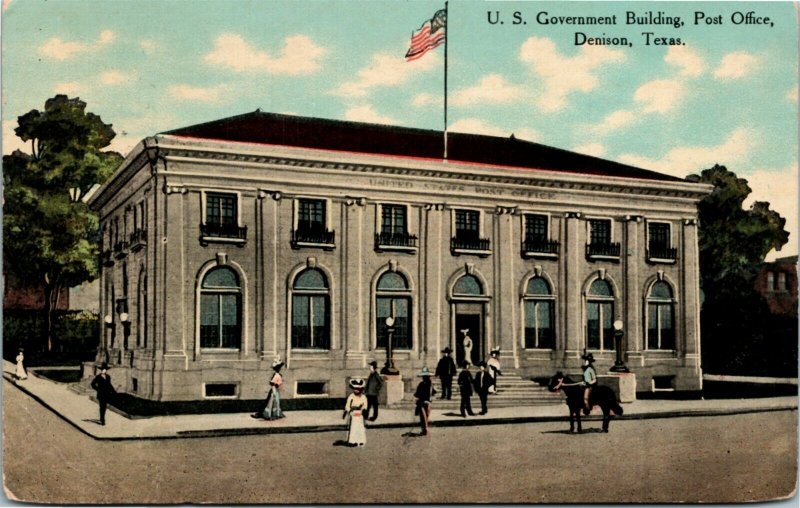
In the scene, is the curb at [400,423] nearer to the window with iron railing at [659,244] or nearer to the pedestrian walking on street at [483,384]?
the pedestrian walking on street at [483,384]

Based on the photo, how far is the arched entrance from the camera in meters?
16.5

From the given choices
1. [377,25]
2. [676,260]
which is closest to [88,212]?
[377,25]

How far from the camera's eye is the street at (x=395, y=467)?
14.3 metres

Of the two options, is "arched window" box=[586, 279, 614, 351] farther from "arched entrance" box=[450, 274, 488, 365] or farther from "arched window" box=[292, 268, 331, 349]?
"arched window" box=[292, 268, 331, 349]

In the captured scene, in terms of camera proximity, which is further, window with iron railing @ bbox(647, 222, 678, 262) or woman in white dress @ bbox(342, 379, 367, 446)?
window with iron railing @ bbox(647, 222, 678, 262)

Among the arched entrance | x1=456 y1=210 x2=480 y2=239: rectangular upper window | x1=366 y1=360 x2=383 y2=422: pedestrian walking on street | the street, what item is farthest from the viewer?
x1=456 y1=210 x2=480 y2=239: rectangular upper window

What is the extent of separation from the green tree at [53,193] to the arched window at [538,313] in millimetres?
7140

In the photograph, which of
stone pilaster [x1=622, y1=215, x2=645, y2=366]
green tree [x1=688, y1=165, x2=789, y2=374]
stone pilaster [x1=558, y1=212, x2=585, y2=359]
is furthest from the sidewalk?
stone pilaster [x1=558, y1=212, x2=585, y2=359]

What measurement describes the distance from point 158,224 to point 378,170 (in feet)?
12.8

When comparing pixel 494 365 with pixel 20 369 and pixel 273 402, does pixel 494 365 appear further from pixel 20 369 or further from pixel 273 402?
pixel 20 369

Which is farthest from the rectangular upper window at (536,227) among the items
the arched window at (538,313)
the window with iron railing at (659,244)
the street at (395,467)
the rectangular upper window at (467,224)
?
the street at (395,467)

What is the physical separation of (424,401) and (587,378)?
289 cm

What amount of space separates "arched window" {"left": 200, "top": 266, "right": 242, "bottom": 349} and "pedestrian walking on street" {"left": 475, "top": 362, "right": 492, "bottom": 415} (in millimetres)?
4084

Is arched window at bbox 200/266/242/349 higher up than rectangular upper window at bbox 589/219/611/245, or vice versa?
rectangular upper window at bbox 589/219/611/245
